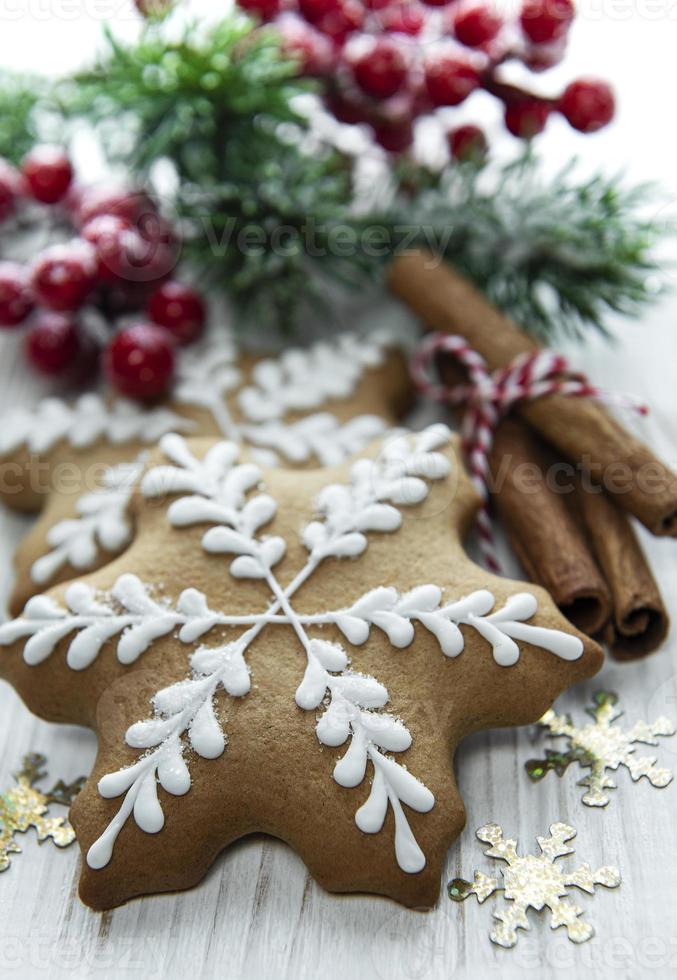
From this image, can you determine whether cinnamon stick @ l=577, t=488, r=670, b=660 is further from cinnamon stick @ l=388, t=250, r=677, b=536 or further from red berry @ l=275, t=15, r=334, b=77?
red berry @ l=275, t=15, r=334, b=77

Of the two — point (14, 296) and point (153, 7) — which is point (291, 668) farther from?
point (153, 7)

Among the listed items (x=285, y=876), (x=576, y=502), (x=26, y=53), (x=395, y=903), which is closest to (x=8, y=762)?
(x=285, y=876)

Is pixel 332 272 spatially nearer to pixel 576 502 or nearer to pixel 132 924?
pixel 576 502

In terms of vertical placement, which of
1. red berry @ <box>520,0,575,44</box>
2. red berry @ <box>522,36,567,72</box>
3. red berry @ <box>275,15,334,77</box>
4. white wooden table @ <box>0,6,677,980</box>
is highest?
red berry @ <box>520,0,575,44</box>

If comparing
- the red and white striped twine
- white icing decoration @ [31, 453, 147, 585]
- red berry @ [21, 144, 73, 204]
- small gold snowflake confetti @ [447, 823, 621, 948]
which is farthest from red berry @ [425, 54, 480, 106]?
small gold snowflake confetti @ [447, 823, 621, 948]

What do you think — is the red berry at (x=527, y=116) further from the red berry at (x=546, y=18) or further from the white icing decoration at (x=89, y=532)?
the white icing decoration at (x=89, y=532)

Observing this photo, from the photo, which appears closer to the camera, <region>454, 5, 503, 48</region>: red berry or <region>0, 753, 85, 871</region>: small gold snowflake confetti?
<region>0, 753, 85, 871</region>: small gold snowflake confetti
